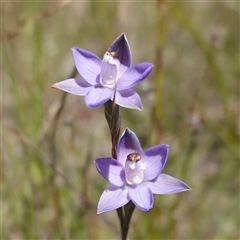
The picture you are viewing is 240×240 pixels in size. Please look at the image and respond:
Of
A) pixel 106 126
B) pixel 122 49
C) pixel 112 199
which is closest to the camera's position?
pixel 112 199

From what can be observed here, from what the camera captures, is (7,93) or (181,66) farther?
(181,66)

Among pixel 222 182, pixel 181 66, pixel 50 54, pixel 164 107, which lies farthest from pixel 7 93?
pixel 222 182

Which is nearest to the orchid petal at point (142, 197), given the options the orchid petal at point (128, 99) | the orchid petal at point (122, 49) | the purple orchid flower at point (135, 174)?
the purple orchid flower at point (135, 174)

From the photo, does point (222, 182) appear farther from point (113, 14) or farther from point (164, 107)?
point (113, 14)

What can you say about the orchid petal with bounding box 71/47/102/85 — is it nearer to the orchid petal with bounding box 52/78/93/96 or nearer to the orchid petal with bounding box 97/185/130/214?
the orchid petal with bounding box 52/78/93/96

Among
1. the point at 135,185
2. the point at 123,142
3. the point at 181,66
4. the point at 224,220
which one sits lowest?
the point at 224,220

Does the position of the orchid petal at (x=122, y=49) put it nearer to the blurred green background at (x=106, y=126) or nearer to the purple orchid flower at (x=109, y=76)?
the purple orchid flower at (x=109, y=76)

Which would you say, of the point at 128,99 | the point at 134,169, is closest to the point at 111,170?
the point at 134,169

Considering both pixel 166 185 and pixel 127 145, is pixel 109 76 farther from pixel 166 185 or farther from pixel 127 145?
pixel 166 185
